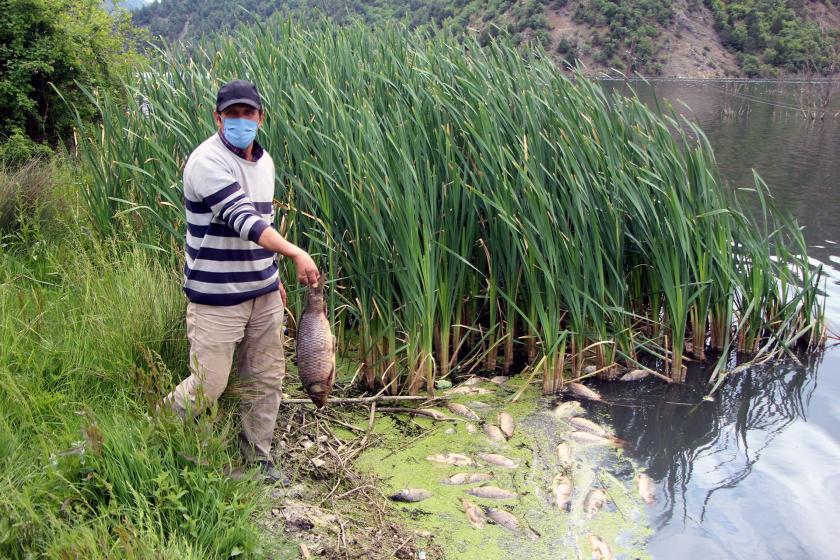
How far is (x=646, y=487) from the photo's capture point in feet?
12.6

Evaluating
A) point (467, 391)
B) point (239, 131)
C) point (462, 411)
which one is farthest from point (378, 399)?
point (239, 131)

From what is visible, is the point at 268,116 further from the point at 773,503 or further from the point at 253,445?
the point at 773,503

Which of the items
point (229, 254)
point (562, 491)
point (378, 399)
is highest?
point (229, 254)

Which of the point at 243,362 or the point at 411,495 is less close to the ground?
the point at 243,362

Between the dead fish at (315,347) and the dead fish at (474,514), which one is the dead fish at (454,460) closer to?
the dead fish at (474,514)

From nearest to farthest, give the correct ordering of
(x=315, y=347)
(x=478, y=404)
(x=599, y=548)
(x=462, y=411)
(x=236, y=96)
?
(x=236, y=96) → (x=315, y=347) → (x=599, y=548) → (x=462, y=411) → (x=478, y=404)

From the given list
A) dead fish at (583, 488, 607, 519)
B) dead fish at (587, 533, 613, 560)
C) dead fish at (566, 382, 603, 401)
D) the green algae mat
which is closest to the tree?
the green algae mat

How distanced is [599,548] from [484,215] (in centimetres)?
227

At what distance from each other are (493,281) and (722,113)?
2132 cm

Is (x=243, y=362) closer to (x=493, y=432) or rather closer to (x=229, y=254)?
(x=229, y=254)

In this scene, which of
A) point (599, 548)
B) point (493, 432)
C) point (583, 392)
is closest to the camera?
point (599, 548)

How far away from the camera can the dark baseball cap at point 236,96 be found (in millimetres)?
2889

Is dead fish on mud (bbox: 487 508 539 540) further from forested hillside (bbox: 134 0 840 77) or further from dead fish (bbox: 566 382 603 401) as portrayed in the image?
forested hillside (bbox: 134 0 840 77)

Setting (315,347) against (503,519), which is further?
(503,519)
